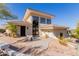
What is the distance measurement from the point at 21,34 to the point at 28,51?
0.29 meters

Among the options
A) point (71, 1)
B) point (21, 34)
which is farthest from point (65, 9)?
point (21, 34)

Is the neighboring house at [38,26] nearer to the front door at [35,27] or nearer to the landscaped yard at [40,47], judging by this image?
the front door at [35,27]

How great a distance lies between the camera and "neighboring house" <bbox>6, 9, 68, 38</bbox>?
3.35 metres

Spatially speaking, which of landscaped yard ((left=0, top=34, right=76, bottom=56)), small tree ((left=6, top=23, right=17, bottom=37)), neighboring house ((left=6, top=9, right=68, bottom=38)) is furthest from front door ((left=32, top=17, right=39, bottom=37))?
small tree ((left=6, top=23, right=17, bottom=37))

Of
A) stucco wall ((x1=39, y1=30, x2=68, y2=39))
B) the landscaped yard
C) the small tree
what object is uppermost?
the small tree

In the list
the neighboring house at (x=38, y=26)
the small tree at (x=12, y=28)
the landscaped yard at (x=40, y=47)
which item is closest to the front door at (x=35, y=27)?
the neighboring house at (x=38, y=26)

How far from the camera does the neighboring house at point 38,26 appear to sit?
11.0 feet

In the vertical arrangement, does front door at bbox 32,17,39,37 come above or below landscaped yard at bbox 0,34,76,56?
above

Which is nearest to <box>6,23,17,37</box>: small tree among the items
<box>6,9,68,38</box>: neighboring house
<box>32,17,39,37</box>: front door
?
<box>6,9,68,38</box>: neighboring house

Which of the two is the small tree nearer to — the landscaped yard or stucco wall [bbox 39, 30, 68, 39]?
the landscaped yard

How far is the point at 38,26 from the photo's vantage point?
11.1 ft

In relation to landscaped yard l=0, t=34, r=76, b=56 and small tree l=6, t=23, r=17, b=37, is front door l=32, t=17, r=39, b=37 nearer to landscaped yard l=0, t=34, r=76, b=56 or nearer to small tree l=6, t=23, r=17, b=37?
landscaped yard l=0, t=34, r=76, b=56

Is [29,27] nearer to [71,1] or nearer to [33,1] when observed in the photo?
[33,1]

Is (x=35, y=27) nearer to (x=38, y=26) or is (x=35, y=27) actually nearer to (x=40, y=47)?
(x=38, y=26)
